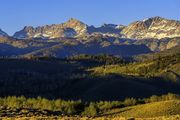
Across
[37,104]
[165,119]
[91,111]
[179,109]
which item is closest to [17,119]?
[165,119]

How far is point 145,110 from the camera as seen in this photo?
12600cm

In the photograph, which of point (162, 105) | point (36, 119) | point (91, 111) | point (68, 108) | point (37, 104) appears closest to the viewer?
point (36, 119)

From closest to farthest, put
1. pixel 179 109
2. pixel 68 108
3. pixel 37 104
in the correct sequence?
pixel 179 109, pixel 68 108, pixel 37 104

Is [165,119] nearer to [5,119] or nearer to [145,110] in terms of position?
[5,119]

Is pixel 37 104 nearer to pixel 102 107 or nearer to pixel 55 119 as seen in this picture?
pixel 102 107

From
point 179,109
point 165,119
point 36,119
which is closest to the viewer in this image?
point 165,119

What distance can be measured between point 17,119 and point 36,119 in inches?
149

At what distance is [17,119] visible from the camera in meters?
76.4

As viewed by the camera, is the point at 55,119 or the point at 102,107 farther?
the point at 102,107

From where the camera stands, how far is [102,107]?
177500mm

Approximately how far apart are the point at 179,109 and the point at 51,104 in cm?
7583

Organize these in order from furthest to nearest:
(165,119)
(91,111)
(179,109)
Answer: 1. (91,111)
2. (179,109)
3. (165,119)

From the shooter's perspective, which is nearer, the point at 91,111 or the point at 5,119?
the point at 5,119

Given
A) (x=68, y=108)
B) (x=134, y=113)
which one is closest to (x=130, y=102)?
(x=68, y=108)
